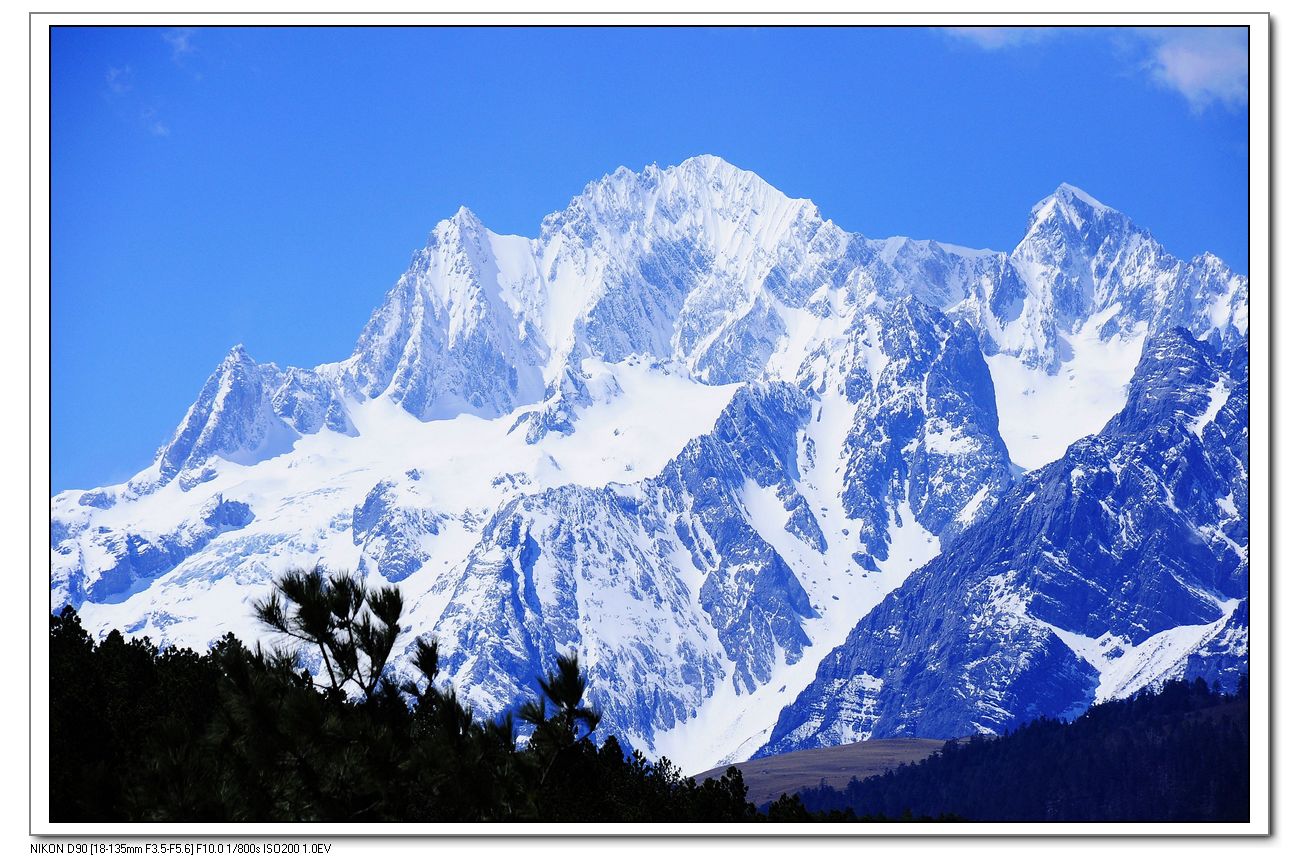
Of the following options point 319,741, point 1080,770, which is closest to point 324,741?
point 319,741

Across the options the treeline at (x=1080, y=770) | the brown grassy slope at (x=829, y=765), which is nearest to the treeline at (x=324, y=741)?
the treeline at (x=1080, y=770)

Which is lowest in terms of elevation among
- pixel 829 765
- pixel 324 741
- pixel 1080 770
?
pixel 829 765

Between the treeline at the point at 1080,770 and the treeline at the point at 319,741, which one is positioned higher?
→ the treeline at the point at 319,741

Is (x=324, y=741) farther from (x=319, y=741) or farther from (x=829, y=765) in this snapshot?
(x=829, y=765)

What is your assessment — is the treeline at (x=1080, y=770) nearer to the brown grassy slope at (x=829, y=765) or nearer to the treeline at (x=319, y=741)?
the brown grassy slope at (x=829, y=765)
